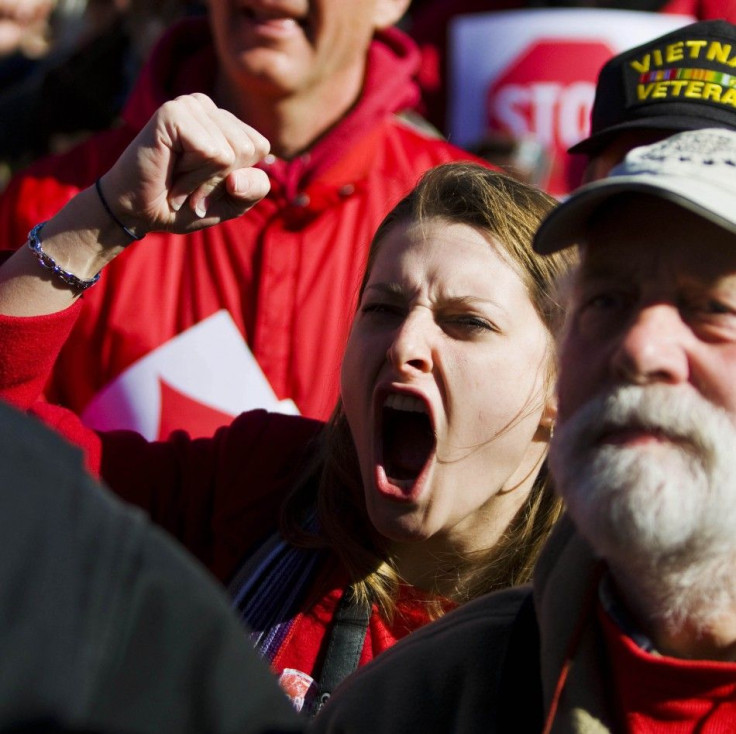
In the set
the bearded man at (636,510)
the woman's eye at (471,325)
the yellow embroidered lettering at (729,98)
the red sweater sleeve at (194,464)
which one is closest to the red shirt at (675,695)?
the bearded man at (636,510)

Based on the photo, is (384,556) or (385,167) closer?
(384,556)

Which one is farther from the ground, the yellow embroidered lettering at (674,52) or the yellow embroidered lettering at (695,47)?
the yellow embroidered lettering at (695,47)

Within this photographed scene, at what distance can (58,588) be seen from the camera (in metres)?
0.92

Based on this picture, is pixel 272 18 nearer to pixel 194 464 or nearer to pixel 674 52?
pixel 674 52

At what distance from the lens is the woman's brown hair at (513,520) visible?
86.4 inches

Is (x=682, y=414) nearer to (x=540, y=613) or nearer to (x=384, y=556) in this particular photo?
(x=540, y=613)

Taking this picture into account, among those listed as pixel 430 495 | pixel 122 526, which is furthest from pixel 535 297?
pixel 122 526

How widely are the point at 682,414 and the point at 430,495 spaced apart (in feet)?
2.48

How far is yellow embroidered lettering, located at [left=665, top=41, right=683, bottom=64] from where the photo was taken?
2.70m

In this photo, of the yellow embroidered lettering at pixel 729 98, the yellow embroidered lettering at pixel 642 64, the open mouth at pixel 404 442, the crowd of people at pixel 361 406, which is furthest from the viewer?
the yellow embroidered lettering at pixel 642 64

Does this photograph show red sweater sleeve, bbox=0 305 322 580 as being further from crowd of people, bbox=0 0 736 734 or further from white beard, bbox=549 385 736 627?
white beard, bbox=549 385 736 627

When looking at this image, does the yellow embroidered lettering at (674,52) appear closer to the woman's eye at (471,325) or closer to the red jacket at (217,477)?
the woman's eye at (471,325)

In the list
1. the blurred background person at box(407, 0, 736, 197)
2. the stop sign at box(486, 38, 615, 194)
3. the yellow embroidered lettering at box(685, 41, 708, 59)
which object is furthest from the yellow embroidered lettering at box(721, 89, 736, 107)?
the stop sign at box(486, 38, 615, 194)

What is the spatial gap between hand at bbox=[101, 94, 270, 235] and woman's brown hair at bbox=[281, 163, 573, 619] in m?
0.35
